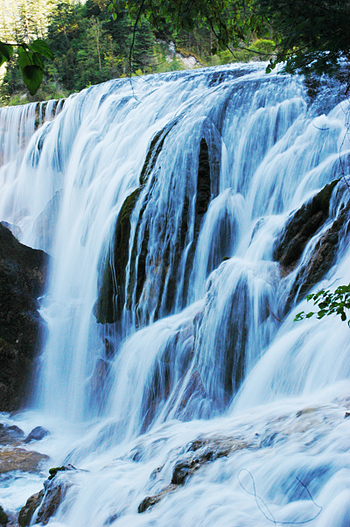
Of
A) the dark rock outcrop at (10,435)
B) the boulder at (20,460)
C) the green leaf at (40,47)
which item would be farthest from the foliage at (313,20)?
the dark rock outcrop at (10,435)

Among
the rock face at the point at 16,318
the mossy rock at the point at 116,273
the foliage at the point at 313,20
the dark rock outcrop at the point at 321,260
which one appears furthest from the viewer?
the rock face at the point at 16,318

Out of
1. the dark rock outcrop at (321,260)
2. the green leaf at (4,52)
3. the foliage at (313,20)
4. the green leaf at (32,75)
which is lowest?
the dark rock outcrop at (321,260)

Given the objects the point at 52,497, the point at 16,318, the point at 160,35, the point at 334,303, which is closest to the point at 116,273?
the point at 16,318

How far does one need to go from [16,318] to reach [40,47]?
819 cm

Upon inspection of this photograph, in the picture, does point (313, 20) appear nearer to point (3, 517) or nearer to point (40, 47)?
point (40, 47)

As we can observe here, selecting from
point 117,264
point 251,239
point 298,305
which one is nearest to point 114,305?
point 117,264

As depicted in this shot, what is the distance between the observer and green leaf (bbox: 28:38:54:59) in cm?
125

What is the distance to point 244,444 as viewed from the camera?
3.80m

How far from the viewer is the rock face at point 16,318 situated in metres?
8.35

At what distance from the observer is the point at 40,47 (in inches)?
49.9

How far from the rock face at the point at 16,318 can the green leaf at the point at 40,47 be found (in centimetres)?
787

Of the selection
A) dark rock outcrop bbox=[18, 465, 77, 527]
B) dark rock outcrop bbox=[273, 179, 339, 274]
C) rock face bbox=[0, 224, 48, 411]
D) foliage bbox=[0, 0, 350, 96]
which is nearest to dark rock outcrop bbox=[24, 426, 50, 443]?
rock face bbox=[0, 224, 48, 411]

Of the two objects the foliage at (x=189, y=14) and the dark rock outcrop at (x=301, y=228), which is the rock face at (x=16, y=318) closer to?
the dark rock outcrop at (x=301, y=228)

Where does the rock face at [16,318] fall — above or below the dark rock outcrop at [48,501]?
above
